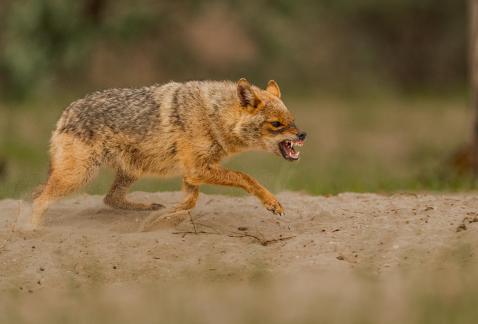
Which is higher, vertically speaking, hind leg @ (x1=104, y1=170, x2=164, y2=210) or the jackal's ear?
the jackal's ear

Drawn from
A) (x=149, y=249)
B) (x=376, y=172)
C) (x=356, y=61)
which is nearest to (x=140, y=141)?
(x=149, y=249)

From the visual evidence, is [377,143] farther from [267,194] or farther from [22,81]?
[267,194]

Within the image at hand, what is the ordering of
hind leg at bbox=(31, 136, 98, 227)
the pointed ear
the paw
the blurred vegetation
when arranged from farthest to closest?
the blurred vegetation, the pointed ear, hind leg at bbox=(31, 136, 98, 227), the paw

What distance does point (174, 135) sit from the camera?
320 inches

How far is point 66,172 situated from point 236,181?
5.23ft

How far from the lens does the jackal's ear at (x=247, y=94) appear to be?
26.0 ft

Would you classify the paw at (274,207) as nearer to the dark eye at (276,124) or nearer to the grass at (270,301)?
the dark eye at (276,124)

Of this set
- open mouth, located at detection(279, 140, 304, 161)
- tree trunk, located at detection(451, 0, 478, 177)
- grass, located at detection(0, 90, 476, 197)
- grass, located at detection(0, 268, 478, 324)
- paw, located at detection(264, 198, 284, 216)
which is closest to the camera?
grass, located at detection(0, 268, 478, 324)

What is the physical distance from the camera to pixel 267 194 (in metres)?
7.82

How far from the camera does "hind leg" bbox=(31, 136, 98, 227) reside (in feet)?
26.6

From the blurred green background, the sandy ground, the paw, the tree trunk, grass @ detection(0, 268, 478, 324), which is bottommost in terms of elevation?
grass @ detection(0, 268, 478, 324)

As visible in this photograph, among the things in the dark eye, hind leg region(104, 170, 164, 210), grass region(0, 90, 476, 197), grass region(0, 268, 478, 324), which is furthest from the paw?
grass region(0, 90, 476, 197)

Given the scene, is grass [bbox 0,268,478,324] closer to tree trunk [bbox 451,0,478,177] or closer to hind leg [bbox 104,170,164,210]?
hind leg [bbox 104,170,164,210]

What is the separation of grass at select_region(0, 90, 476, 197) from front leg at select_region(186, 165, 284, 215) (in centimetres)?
205
